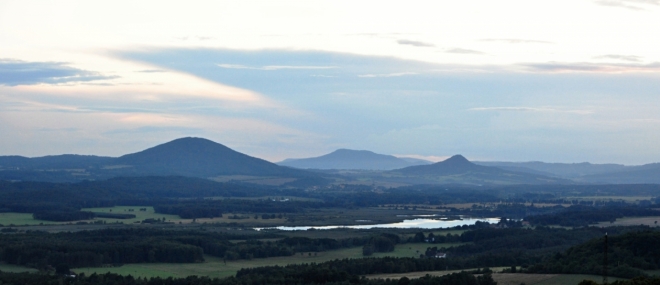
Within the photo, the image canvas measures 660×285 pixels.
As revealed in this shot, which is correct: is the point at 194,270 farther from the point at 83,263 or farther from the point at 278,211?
the point at 278,211

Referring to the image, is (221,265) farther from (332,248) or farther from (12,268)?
(332,248)

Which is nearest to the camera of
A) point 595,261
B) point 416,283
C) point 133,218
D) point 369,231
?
point 416,283

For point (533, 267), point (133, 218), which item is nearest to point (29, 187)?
point (133, 218)

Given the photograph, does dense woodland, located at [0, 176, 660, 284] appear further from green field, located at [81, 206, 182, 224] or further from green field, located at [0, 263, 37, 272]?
green field, located at [81, 206, 182, 224]

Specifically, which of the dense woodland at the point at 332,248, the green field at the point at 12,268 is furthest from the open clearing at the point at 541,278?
the green field at the point at 12,268

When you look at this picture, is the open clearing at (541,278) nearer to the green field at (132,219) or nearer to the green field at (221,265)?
the green field at (221,265)

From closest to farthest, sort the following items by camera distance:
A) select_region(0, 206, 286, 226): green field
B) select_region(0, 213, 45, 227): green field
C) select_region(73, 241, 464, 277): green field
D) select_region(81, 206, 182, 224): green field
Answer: select_region(73, 241, 464, 277): green field < select_region(0, 213, 45, 227): green field < select_region(0, 206, 286, 226): green field < select_region(81, 206, 182, 224): green field

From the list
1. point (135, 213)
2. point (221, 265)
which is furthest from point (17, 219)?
point (221, 265)

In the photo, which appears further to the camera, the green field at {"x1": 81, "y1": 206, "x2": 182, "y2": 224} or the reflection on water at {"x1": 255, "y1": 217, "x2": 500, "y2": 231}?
the green field at {"x1": 81, "y1": 206, "x2": 182, "y2": 224}

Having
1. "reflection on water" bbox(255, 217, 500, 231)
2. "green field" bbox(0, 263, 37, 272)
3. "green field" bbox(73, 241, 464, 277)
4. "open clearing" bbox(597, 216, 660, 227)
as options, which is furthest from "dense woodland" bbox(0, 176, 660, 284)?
"reflection on water" bbox(255, 217, 500, 231)
